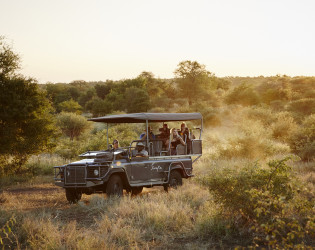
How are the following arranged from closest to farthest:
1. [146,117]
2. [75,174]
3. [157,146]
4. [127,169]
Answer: [75,174], [127,169], [146,117], [157,146]

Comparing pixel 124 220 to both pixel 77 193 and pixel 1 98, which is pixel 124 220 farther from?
pixel 1 98

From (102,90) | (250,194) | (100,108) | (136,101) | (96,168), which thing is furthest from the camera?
(102,90)

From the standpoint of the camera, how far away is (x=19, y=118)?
1567cm

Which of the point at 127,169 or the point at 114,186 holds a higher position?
the point at 127,169

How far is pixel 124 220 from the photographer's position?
8.23 meters

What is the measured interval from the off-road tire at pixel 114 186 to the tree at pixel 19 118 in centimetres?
587

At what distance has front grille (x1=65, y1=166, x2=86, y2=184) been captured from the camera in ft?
35.8

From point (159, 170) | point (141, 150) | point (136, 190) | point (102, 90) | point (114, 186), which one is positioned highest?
point (102, 90)

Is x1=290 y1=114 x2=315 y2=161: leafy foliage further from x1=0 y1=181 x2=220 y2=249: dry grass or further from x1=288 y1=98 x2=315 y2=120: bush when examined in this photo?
x1=288 y1=98 x2=315 y2=120: bush

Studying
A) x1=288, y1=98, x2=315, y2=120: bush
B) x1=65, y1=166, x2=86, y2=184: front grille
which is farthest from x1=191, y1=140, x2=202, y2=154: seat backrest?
x1=288, y1=98, x2=315, y2=120: bush

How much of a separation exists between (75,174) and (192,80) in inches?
1802

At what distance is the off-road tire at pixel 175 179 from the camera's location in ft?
42.0

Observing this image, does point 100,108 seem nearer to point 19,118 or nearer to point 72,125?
point 72,125

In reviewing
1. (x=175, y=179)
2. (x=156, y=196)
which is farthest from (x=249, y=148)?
(x=156, y=196)
